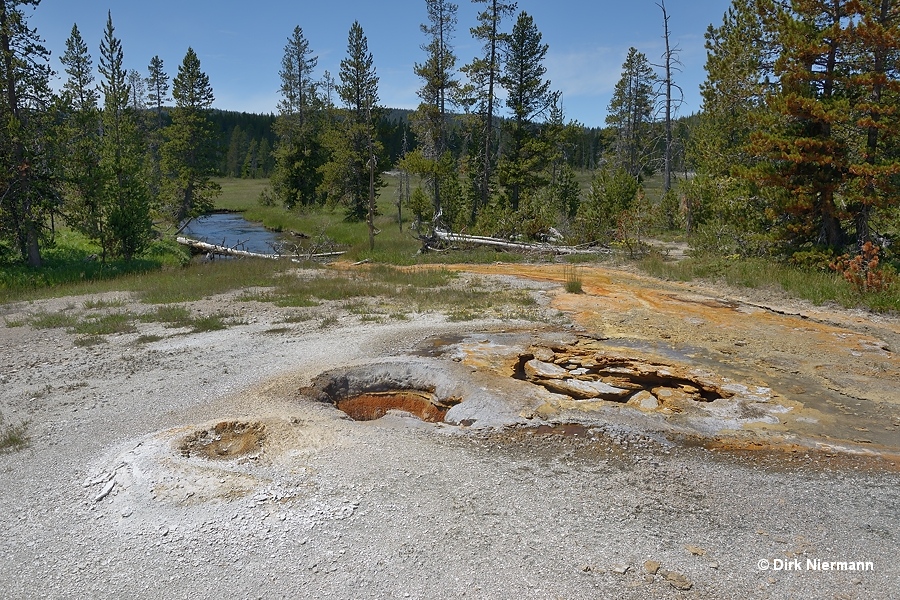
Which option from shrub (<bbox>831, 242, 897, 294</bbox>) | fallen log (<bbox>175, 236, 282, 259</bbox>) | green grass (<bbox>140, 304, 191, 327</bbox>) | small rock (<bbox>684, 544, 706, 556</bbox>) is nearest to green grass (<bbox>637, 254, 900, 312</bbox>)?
shrub (<bbox>831, 242, 897, 294</bbox>)

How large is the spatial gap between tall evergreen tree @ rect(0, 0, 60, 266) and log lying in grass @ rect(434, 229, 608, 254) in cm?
1393

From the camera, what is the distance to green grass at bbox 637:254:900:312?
11.4m

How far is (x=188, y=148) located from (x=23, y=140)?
20322 millimetres

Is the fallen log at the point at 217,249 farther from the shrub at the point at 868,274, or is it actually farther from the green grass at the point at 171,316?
the shrub at the point at 868,274

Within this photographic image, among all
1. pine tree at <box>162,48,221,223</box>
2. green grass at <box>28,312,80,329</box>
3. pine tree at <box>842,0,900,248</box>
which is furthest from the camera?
pine tree at <box>162,48,221,223</box>

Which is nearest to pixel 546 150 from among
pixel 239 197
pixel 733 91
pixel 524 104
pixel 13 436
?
pixel 524 104

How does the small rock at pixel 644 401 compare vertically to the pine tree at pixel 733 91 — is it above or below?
below

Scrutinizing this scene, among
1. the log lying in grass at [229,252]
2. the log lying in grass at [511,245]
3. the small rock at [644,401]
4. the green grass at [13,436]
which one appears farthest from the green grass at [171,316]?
the log lying in grass at [511,245]

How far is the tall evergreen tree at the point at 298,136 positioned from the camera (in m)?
45.0

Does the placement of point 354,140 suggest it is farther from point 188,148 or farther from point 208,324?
point 208,324

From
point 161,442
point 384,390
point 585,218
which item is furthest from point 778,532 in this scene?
point 585,218

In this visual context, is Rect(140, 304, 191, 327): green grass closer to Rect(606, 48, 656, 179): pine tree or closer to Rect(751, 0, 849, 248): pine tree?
Rect(751, 0, 849, 248): pine tree

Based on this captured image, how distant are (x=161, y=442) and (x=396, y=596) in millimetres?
3268

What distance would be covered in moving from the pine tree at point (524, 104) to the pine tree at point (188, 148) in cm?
2052
